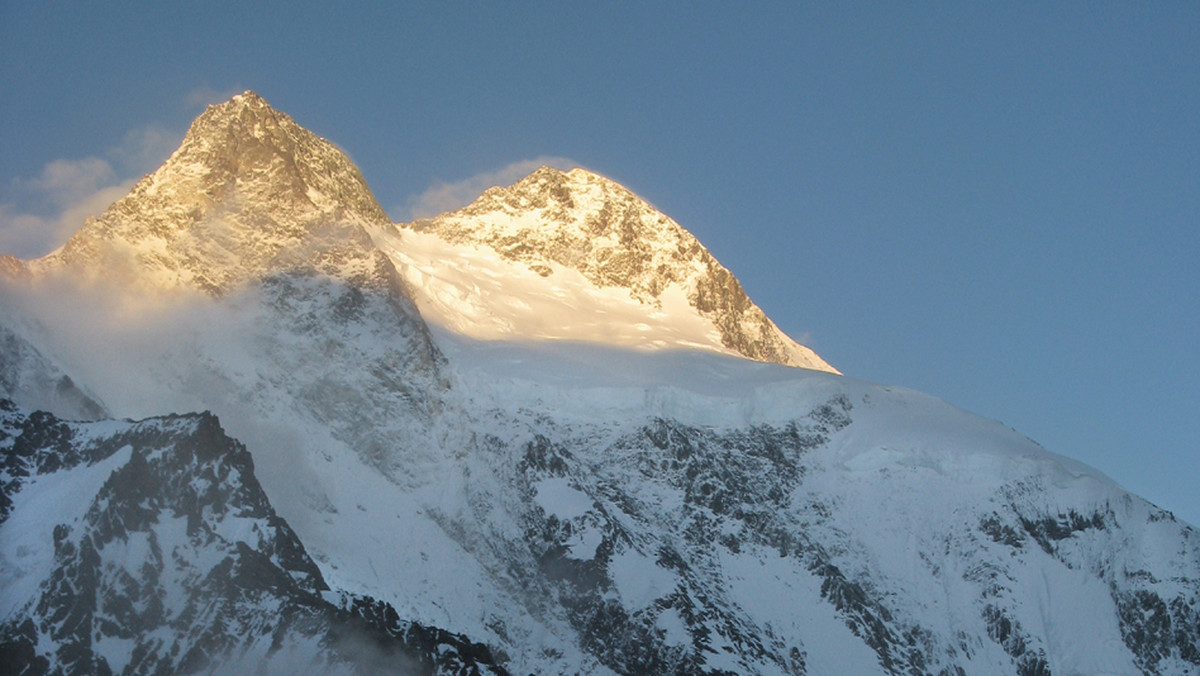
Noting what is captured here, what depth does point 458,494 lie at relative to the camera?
153 meters

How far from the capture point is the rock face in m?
120

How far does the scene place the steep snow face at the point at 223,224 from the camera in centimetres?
16500

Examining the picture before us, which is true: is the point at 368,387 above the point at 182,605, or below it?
above

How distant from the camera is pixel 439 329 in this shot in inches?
7096

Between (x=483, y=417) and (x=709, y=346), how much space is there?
43.4m

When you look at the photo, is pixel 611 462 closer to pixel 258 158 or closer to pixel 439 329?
pixel 439 329

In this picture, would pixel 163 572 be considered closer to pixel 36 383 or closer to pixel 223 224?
pixel 36 383

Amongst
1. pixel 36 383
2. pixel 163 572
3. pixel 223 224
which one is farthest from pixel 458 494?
pixel 223 224

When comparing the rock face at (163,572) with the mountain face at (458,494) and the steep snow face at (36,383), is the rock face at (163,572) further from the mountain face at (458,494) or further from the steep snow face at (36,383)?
the steep snow face at (36,383)

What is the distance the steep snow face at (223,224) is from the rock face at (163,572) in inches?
1305

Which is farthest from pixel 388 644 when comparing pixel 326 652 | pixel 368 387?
pixel 368 387

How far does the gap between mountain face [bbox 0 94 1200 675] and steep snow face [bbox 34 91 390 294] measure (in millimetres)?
335

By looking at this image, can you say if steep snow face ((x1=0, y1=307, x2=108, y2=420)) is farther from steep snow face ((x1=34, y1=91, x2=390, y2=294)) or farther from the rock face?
steep snow face ((x1=34, y1=91, x2=390, y2=294))

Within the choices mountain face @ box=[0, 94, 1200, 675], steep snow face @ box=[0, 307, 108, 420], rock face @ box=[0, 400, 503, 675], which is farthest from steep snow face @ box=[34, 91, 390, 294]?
rock face @ box=[0, 400, 503, 675]
